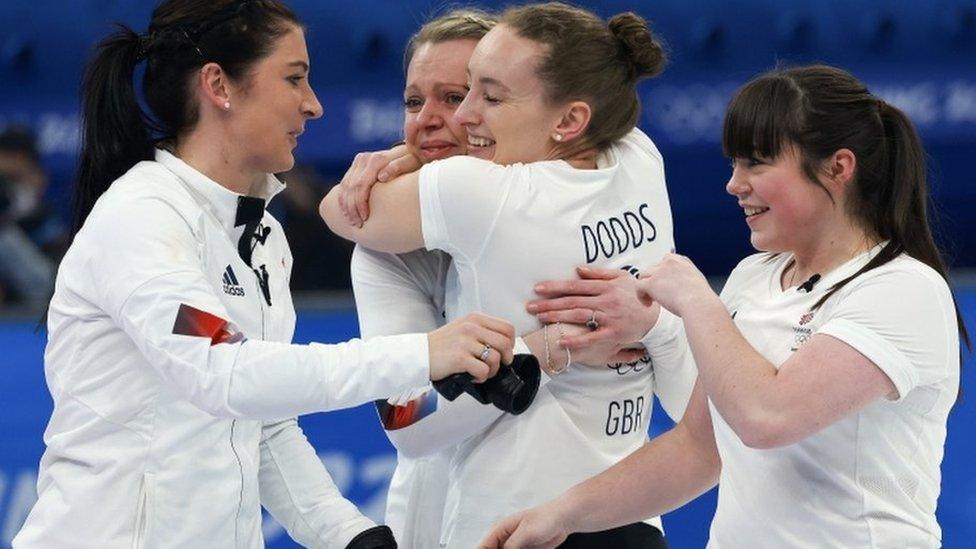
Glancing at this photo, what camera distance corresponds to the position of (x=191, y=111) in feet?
9.03

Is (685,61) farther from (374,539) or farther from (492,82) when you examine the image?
(374,539)

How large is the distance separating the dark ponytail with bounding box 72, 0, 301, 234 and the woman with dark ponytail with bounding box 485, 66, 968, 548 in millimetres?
710

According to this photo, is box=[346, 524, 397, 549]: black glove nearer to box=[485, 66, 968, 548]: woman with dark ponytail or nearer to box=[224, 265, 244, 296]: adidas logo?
box=[485, 66, 968, 548]: woman with dark ponytail

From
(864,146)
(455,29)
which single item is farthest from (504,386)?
(455,29)

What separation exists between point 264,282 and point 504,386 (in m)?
0.55

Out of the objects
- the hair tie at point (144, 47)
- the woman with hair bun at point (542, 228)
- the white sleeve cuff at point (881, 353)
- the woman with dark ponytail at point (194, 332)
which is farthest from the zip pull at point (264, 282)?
the white sleeve cuff at point (881, 353)

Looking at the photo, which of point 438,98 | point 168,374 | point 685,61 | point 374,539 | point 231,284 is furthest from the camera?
point 685,61

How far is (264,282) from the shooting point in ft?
9.23

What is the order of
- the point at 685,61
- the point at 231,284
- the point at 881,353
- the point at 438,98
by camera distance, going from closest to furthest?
the point at 881,353 → the point at 231,284 → the point at 438,98 → the point at 685,61

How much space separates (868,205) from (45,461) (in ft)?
4.59

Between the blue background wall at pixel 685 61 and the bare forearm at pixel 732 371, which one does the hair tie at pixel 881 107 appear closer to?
the bare forearm at pixel 732 371

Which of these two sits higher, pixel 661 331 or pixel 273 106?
pixel 273 106

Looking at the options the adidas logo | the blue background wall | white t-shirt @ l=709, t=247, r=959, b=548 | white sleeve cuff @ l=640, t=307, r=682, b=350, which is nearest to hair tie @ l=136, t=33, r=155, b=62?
the adidas logo

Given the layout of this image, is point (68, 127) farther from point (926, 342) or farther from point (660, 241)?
point (926, 342)
